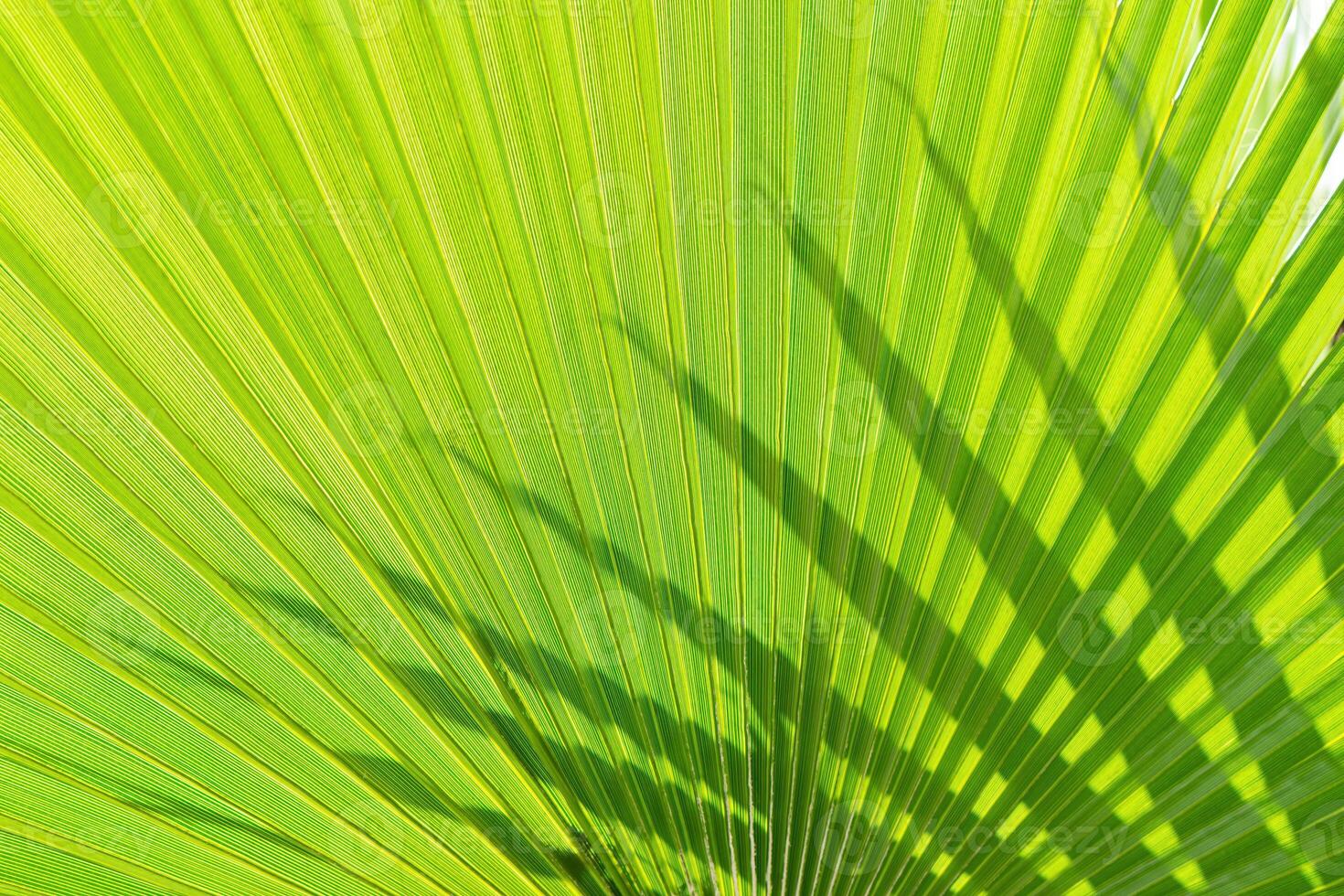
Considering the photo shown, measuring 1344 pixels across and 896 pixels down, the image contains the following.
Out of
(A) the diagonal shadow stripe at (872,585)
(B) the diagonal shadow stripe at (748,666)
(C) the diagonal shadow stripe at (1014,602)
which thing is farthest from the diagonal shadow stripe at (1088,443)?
(B) the diagonal shadow stripe at (748,666)

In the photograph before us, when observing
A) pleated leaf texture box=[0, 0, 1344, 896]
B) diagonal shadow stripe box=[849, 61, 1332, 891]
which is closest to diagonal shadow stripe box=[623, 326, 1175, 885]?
pleated leaf texture box=[0, 0, 1344, 896]

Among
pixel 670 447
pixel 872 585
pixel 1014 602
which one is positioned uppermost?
pixel 670 447

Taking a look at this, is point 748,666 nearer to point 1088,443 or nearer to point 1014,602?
point 1014,602

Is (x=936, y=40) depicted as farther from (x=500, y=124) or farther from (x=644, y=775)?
(x=644, y=775)

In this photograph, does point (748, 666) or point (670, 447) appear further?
point (748, 666)

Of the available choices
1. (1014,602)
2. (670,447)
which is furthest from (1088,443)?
(670,447)

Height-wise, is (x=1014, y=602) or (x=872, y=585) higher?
(x=872, y=585)

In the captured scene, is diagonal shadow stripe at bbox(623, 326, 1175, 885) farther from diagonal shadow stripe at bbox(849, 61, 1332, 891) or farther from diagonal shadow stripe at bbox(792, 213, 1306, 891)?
diagonal shadow stripe at bbox(849, 61, 1332, 891)

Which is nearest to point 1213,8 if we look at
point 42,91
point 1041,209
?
point 1041,209
